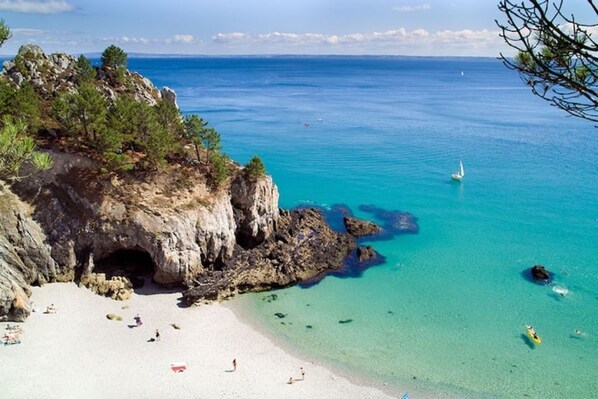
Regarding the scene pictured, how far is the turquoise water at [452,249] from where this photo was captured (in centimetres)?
3180

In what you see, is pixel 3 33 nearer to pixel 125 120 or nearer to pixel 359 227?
pixel 125 120

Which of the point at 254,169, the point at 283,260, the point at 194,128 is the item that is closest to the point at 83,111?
the point at 194,128

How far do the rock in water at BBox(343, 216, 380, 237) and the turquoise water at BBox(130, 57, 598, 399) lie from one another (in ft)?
9.60

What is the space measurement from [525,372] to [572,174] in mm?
55007

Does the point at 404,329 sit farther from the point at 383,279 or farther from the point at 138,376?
the point at 138,376

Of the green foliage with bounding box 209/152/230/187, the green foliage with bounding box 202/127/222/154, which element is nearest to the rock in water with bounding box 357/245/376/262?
the green foliage with bounding box 209/152/230/187

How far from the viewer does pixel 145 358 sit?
30531 millimetres

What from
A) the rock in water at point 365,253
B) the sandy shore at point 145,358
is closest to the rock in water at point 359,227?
the rock in water at point 365,253

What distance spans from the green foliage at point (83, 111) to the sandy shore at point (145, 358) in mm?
15068

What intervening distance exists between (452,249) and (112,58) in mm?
48435

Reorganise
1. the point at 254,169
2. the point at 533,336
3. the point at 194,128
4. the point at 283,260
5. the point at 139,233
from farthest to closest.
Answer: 1. the point at 254,169
2. the point at 194,128
3. the point at 283,260
4. the point at 139,233
5. the point at 533,336

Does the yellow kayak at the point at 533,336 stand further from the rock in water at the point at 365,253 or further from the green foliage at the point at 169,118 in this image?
the green foliage at the point at 169,118

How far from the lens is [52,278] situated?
124 feet

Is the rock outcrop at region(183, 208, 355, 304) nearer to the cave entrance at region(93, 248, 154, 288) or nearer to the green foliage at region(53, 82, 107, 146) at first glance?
the cave entrance at region(93, 248, 154, 288)
